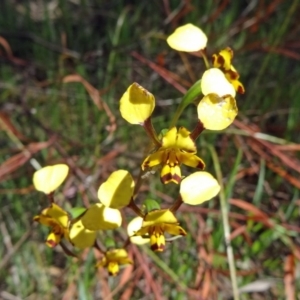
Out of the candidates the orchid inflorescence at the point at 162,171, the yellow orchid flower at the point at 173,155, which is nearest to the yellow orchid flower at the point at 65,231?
the orchid inflorescence at the point at 162,171

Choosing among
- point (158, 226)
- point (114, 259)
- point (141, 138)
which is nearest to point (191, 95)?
point (158, 226)

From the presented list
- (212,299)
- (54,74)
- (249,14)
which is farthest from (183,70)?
(212,299)

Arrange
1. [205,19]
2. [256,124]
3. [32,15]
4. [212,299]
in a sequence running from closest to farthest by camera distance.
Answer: [212,299], [256,124], [205,19], [32,15]

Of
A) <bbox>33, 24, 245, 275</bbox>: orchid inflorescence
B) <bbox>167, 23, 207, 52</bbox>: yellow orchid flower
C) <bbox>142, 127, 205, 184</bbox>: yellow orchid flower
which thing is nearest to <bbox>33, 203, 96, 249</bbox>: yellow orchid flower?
<bbox>33, 24, 245, 275</bbox>: orchid inflorescence

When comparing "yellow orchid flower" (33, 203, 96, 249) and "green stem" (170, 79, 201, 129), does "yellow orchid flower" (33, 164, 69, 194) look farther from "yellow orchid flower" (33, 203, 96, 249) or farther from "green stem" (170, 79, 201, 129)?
"green stem" (170, 79, 201, 129)

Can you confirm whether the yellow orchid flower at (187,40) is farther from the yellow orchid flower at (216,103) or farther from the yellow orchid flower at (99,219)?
the yellow orchid flower at (99,219)

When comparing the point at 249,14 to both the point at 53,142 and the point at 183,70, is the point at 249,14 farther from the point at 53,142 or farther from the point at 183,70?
the point at 53,142
